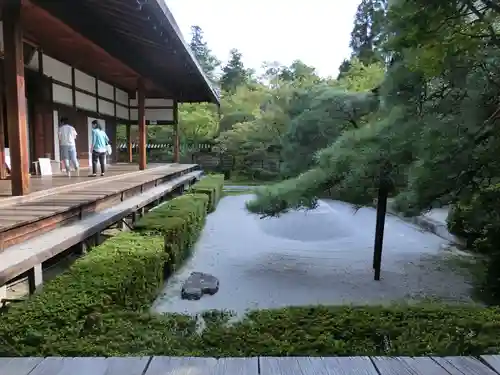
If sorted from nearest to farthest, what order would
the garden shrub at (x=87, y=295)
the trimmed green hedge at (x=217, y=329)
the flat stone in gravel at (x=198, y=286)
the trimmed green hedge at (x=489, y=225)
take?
1. the trimmed green hedge at (x=217, y=329)
2. the garden shrub at (x=87, y=295)
3. the flat stone in gravel at (x=198, y=286)
4. the trimmed green hedge at (x=489, y=225)

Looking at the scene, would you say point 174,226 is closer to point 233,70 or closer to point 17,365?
point 17,365

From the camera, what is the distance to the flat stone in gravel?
17.1ft

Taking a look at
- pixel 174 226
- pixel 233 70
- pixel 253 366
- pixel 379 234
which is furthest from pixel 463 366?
pixel 233 70

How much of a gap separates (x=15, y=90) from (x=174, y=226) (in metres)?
2.44

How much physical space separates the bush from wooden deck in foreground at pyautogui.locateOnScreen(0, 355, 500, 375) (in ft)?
12.5

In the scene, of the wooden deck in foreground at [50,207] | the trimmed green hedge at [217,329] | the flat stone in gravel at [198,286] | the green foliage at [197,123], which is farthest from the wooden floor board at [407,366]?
the green foliage at [197,123]

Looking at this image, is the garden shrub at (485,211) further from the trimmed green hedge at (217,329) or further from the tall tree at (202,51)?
the tall tree at (202,51)

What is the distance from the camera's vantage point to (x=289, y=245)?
29.6 feet

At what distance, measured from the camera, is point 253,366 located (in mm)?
1140

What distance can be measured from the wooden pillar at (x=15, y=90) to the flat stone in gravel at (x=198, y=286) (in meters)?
2.28

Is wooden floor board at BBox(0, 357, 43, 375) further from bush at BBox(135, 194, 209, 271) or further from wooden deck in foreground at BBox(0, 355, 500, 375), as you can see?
bush at BBox(135, 194, 209, 271)

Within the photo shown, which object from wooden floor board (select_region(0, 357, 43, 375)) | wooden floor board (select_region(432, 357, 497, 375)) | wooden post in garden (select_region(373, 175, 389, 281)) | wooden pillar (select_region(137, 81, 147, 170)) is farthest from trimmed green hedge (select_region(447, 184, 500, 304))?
wooden pillar (select_region(137, 81, 147, 170))

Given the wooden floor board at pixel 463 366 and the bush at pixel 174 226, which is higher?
the wooden floor board at pixel 463 366

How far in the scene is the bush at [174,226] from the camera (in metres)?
5.21
